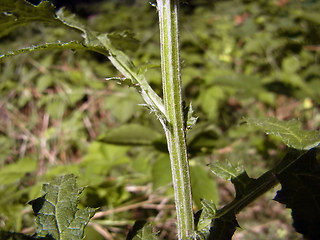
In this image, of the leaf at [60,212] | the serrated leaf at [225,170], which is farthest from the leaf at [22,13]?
the serrated leaf at [225,170]

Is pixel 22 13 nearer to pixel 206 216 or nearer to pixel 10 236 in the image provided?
pixel 10 236

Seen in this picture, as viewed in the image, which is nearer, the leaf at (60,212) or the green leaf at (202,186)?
the leaf at (60,212)

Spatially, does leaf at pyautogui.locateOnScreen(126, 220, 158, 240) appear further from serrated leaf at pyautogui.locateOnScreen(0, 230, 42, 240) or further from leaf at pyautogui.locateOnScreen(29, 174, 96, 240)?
serrated leaf at pyautogui.locateOnScreen(0, 230, 42, 240)

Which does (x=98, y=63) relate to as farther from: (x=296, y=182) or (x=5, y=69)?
(x=296, y=182)

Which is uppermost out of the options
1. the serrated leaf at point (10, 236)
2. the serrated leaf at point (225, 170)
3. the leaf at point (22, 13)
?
the leaf at point (22, 13)

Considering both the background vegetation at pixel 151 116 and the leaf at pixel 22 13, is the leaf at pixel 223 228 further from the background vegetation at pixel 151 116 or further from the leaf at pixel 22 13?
the leaf at pixel 22 13

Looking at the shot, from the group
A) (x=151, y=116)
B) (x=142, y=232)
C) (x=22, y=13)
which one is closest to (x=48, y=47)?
(x=22, y=13)
